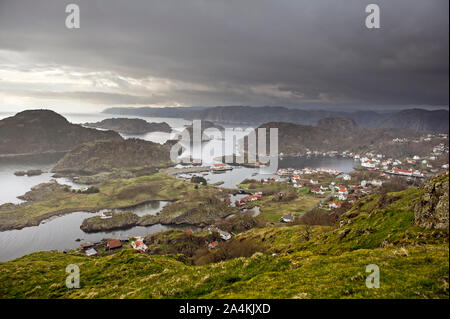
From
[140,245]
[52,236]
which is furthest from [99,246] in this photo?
[52,236]

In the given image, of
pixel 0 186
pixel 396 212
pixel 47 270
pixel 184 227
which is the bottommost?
pixel 184 227

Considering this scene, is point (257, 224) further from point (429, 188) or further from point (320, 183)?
point (320, 183)

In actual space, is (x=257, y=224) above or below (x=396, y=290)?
below

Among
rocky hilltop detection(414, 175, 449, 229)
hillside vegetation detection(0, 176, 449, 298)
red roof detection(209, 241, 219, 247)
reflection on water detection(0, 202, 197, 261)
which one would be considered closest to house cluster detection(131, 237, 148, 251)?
reflection on water detection(0, 202, 197, 261)

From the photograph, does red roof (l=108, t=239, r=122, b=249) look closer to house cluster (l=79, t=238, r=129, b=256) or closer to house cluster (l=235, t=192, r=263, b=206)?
house cluster (l=79, t=238, r=129, b=256)

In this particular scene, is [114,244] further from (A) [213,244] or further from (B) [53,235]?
(A) [213,244]

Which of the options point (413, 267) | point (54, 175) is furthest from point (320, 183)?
point (54, 175)
